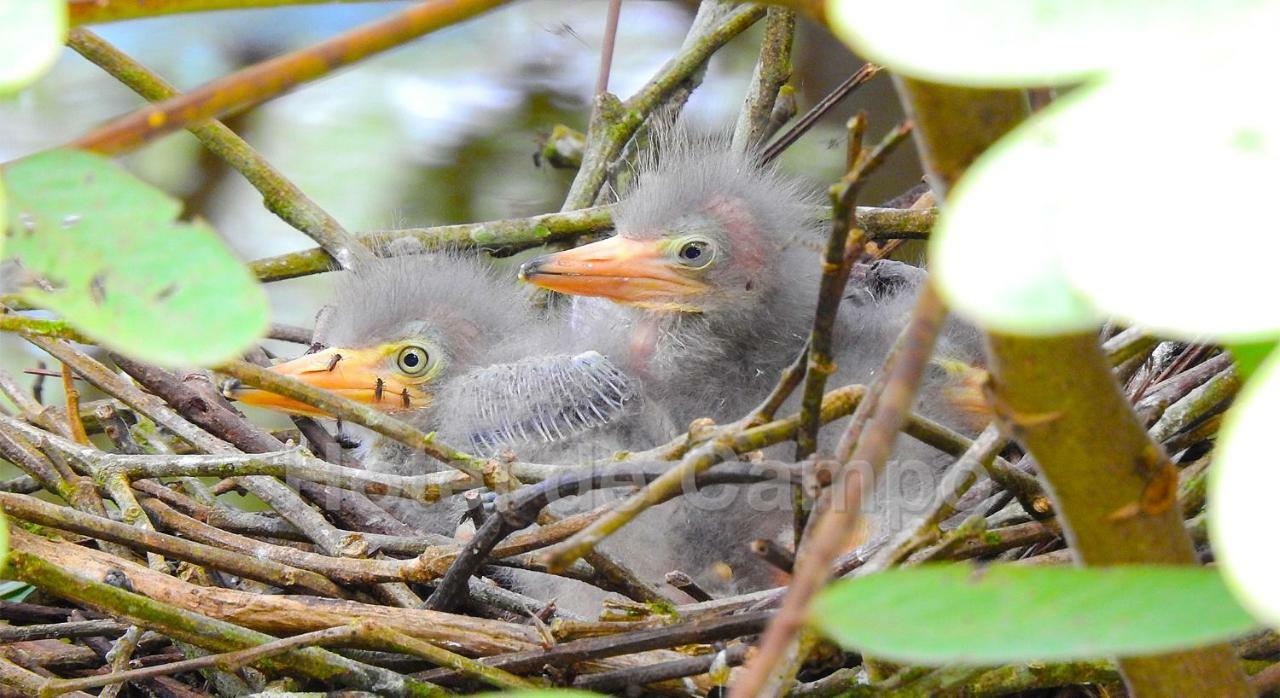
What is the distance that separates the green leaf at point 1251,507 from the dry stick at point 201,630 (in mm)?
926

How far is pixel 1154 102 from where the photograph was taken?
38cm

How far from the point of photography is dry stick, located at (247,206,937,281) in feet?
6.34

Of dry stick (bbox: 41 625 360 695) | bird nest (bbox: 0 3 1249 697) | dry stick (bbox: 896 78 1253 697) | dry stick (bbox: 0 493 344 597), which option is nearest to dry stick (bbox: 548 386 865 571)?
bird nest (bbox: 0 3 1249 697)

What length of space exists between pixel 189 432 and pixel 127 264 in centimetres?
133

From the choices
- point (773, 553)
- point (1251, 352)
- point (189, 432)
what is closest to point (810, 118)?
point (189, 432)

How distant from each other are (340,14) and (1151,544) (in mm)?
2170

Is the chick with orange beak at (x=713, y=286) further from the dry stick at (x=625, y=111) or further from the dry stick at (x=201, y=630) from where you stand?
the dry stick at (x=201, y=630)

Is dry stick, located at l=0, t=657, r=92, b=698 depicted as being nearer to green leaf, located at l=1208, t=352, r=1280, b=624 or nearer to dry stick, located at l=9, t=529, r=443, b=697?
dry stick, located at l=9, t=529, r=443, b=697

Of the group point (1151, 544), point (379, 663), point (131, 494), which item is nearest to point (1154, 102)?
point (1151, 544)

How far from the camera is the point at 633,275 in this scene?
190cm

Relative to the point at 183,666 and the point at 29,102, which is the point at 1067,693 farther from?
the point at 29,102

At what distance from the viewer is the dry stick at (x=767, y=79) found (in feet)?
7.27

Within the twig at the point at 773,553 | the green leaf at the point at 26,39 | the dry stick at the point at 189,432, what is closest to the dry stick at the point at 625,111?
the dry stick at the point at 189,432

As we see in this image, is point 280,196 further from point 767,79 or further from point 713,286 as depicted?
point 767,79
